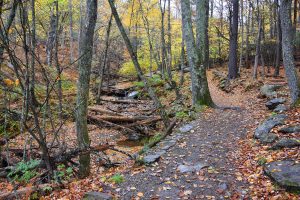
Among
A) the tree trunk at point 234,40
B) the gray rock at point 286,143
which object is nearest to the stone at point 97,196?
the gray rock at point 286,143

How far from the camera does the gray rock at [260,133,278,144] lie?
6308 millimetres

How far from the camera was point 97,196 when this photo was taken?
454 cm

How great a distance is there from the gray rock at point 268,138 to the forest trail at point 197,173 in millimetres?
626

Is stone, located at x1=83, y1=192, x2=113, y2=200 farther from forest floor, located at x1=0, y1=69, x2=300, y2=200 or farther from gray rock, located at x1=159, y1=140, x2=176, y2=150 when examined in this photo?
gray rock, located at x1=159, y1=140, x2=176, y2=150

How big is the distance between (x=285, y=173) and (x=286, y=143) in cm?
143

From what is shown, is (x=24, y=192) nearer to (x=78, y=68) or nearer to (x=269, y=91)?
(x=78, y=68)

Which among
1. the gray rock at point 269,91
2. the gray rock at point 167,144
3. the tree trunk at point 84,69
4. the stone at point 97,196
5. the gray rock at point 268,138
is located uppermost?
the tree trunk at point 84,69

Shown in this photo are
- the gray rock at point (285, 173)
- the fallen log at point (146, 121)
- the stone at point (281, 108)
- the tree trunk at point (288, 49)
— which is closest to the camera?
the gray rock at point (285, 173)

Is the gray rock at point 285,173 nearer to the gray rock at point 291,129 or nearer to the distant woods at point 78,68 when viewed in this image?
the gray rock at point 291,129

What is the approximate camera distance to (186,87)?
18531 mm

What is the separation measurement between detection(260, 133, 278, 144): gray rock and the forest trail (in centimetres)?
63

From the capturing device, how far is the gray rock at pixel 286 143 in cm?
566

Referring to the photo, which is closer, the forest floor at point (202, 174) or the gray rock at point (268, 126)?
the forest floor at point (202, 174)

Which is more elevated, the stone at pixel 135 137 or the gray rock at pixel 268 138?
the gray rock at pixel 268 138
